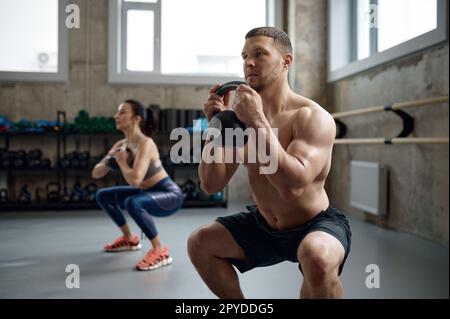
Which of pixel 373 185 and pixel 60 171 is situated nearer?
pixel 373 185

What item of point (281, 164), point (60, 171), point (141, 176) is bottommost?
point (60, 171)

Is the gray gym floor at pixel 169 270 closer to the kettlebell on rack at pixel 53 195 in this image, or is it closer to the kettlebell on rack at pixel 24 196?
the kettlebell on rack at pixel 24 196

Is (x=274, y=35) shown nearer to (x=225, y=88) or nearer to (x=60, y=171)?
(x=225, y=88)

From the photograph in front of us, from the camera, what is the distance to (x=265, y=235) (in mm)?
829

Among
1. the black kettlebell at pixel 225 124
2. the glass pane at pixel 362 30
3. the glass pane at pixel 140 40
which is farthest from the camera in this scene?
the glass pane at pixel 362 30

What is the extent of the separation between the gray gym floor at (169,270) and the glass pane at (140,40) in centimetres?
42

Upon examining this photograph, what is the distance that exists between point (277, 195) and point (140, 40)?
502 millimetres

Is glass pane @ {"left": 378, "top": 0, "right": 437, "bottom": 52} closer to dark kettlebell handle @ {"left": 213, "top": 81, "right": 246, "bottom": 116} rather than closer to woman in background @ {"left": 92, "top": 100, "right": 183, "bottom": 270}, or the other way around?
dark kettlebell handle @ {"left": 213, "top": 81, "right": 246, "bottom": 116}

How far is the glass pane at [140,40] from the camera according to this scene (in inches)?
36.1

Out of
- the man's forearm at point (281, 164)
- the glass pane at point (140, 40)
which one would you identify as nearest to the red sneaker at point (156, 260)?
the glass pane at point (140, 40)

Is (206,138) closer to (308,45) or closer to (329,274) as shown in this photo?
(329,274)

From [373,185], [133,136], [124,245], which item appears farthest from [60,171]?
[373,185]

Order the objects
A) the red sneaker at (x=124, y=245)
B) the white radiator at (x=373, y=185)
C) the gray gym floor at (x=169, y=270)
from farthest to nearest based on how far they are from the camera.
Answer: the red sneaker at (x=124, y=245) → the white radiator at (x=373, y=185) → the gray gym floor at (x=169, y=270)

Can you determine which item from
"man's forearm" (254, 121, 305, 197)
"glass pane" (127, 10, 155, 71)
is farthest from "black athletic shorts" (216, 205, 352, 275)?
"glass pane" (127, 10, 155, 71)
